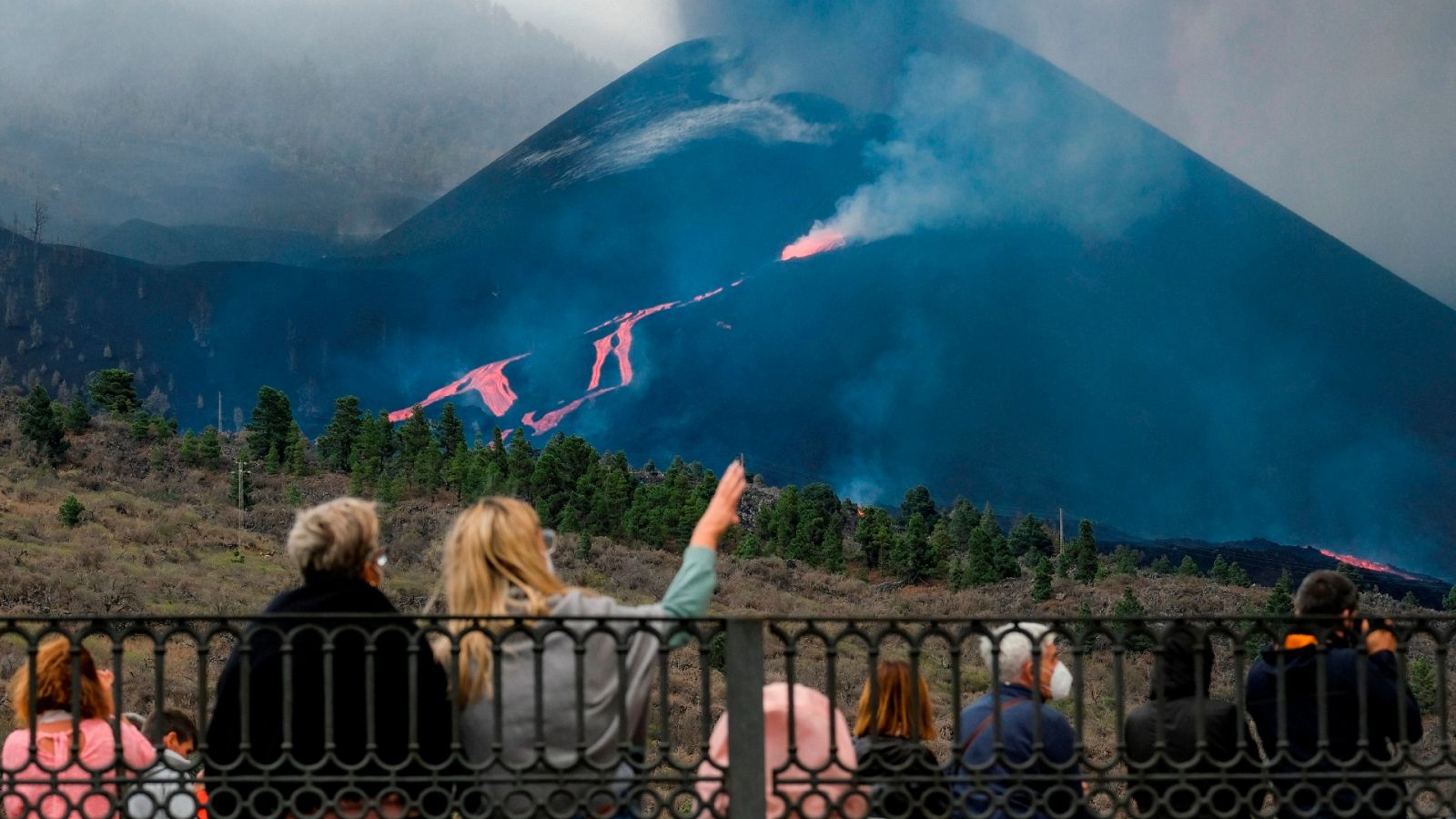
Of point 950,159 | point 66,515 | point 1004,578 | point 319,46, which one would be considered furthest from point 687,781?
point 319,46

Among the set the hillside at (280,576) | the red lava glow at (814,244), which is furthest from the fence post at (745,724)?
the red lava glow at (814,244)

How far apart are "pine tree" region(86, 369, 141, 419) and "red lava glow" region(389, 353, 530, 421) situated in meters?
10.1

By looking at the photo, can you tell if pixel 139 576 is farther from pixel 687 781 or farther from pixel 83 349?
pixel 83 349

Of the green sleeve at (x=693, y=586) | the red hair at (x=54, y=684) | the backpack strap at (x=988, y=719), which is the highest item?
the green sleeve at (x=693, y=586)

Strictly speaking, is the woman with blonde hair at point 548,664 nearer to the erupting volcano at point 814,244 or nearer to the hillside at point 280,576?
the hillside at point 280,576

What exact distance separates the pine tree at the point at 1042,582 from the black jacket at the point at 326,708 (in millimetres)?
38834

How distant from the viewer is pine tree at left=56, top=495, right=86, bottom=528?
34188 millimetres

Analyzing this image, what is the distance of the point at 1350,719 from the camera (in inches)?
186

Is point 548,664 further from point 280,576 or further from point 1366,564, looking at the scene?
point 1366,564

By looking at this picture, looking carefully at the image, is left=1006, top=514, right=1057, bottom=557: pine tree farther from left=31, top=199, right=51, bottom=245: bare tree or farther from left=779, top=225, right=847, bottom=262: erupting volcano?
left=31, top=199, right=51, bottom=245: bare tree

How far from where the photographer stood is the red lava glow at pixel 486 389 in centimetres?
6322

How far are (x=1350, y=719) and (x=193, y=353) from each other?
66.2 metres

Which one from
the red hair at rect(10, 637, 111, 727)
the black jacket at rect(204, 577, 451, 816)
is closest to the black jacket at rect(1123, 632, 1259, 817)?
the black jacket at rect(204, 577, 451, 816)

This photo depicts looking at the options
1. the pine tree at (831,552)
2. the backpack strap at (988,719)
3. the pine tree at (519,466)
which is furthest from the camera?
the pine tree at (519,466)
